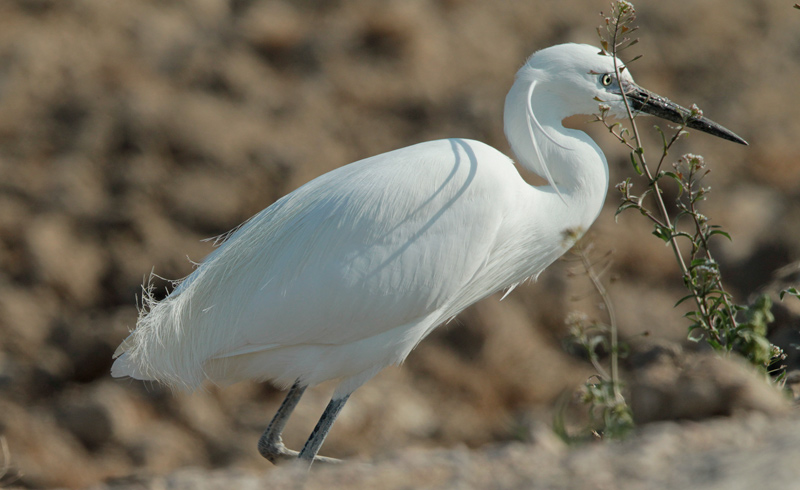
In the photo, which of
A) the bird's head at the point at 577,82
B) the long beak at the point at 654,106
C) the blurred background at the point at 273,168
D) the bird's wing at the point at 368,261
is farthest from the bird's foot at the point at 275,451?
the blurred background at the point at 273,168

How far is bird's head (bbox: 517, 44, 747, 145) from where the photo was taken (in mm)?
A: 3385

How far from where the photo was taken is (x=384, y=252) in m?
3.18

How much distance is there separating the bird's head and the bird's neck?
3 cm

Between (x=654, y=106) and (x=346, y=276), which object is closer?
(x=346, y=276)

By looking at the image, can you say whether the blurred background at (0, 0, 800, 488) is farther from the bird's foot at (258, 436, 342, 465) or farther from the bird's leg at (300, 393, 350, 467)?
the bird's leg at (300, 393, 350, 467)

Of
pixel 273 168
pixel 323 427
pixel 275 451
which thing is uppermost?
pixel 273 168

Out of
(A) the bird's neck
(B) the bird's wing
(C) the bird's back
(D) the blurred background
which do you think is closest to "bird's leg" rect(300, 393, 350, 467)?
(C) the bird's back

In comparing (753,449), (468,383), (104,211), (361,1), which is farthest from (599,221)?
(753,449)

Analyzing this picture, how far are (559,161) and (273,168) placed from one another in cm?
464

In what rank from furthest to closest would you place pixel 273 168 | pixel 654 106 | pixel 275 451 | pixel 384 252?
pixel 273 168 < pixel 275 451 < pixel 654 106 < pixel 384 252

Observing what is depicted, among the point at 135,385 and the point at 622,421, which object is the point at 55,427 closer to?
the point at 135,385

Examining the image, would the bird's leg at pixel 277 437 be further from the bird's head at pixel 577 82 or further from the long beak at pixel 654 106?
the long beak at pixel 654 106

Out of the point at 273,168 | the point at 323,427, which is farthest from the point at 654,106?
the point at 273,168

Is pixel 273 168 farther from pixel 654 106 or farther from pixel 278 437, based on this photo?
pixel 654 106
